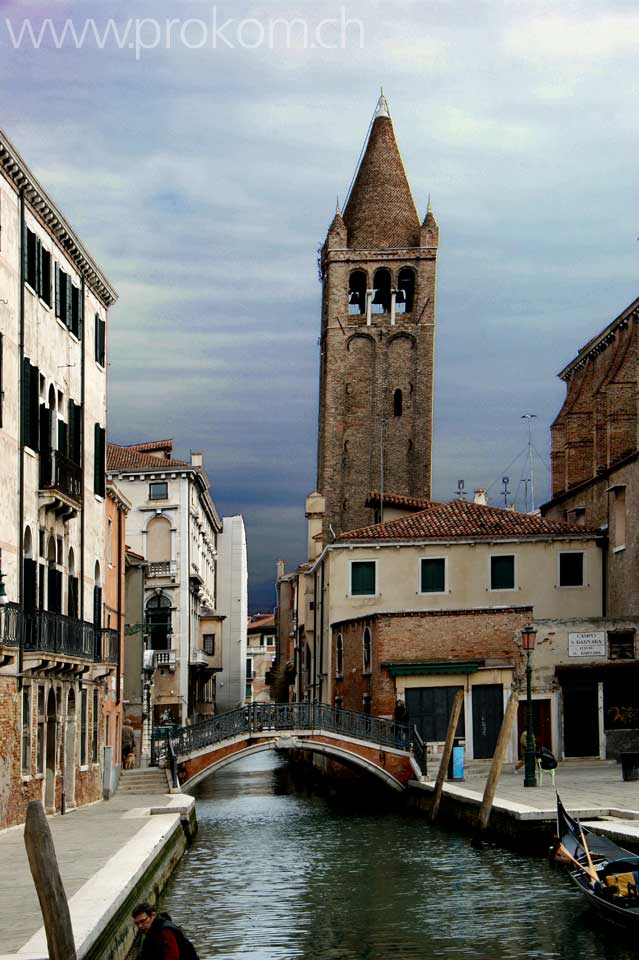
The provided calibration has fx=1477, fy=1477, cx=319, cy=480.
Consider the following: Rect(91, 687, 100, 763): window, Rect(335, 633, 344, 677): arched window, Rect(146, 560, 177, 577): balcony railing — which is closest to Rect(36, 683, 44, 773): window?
Rect(91, 687, 100, 763): window

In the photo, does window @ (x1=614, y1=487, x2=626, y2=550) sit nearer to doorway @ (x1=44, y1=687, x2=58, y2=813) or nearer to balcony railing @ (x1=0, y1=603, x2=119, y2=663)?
balcony railing @ (x1=0, y1=603, x2=119, y2=663)

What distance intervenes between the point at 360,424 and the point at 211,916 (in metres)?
54.6

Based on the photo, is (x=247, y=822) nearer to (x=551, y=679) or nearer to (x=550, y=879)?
(x=551, y=679)

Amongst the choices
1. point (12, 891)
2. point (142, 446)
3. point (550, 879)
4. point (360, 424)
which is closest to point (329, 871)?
point (550, 879)

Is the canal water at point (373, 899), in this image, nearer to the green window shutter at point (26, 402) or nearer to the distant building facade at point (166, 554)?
the green window shutter at point (26, 402)

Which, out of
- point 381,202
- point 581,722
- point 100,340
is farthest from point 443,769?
point 381,202

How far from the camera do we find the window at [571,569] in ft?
154

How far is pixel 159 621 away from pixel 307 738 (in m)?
21.3

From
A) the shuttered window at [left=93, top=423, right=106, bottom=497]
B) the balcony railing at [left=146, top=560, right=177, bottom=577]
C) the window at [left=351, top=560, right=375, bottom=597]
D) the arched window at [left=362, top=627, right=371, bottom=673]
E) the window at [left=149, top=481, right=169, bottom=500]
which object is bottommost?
the arched window at [left=362, top=627, right=371, bottom=673]

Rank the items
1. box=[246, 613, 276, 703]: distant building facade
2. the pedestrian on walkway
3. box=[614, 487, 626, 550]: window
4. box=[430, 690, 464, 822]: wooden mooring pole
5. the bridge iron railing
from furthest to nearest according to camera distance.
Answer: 1. box=[246, 613, 276, 703]: distant building facade
2. box=[614, 487, 626, 550]: window
3. the bridge iron railing
4. box=[430, 690, 464, 822]: wooden mooring pole
5. the pedestrian on walkway

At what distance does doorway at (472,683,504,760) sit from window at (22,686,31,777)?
17755mm

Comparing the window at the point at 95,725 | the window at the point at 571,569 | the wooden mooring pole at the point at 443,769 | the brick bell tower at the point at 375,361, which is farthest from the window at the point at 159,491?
the wooden mooring pole at the point at 443,769

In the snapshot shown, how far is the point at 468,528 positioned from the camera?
47250mm

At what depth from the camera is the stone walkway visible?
585 inches
